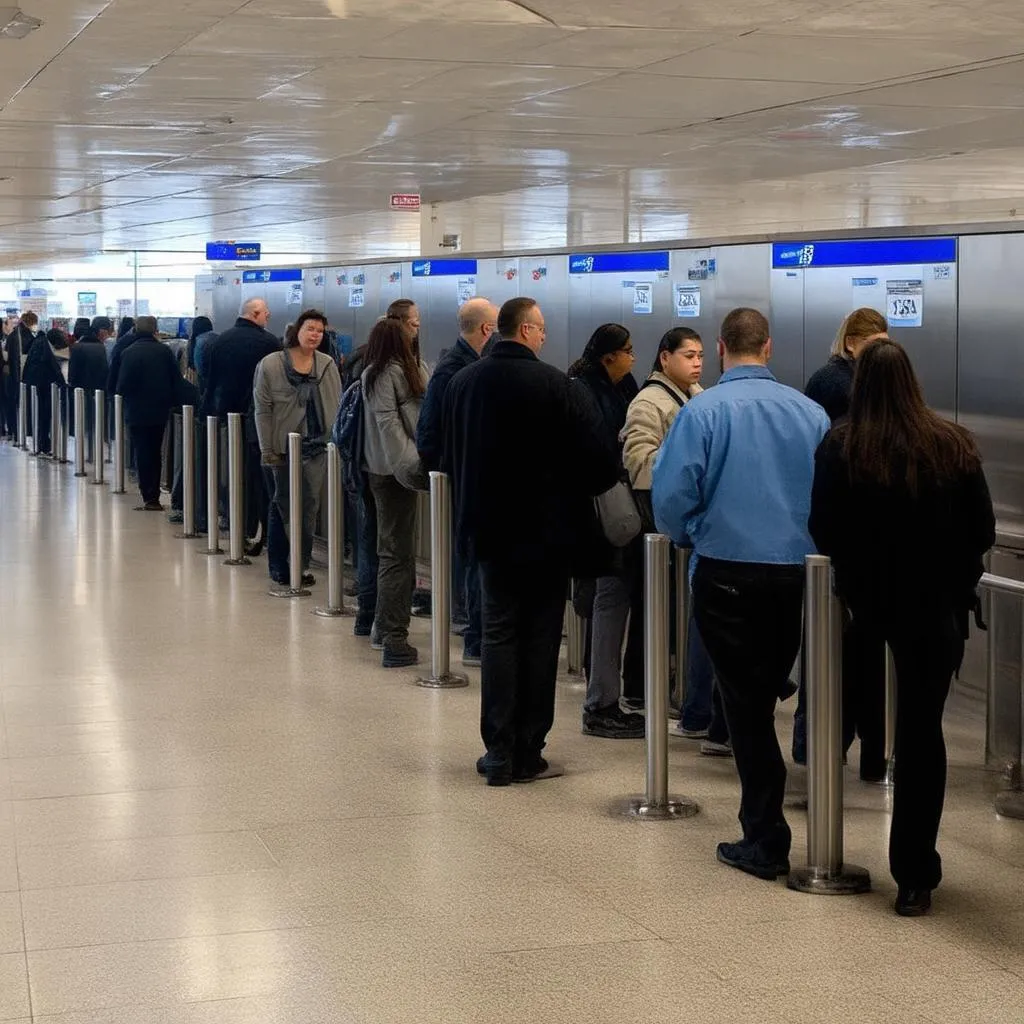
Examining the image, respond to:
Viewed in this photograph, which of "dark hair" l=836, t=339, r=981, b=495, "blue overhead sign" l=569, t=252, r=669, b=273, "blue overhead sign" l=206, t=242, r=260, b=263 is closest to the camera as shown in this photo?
"dark hair" l=836, t=339, r=981, b=495

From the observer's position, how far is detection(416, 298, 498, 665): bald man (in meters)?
7.33

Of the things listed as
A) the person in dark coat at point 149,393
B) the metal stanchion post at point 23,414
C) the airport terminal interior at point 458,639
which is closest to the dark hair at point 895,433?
the airport terminal interior at point 458,639

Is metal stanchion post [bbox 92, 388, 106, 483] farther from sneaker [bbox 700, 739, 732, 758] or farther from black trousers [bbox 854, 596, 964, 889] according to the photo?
black trousers [bbox 854, 596, 964, 889]

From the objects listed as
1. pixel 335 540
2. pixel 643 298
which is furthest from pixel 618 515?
pixel 643 298

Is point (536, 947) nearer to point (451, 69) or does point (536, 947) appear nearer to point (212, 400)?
point (451, 69)

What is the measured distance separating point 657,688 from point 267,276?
10.4m

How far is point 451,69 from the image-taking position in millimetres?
9672

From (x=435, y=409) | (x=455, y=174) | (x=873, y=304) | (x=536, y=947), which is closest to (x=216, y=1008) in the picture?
(x=536, y=947)

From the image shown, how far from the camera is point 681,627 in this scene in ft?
24.0

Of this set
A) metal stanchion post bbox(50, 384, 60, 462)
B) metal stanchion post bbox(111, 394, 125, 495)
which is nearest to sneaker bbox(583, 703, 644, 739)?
metal stanchion post bbox(111, 394, 125, 495)

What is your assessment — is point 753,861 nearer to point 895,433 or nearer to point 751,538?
point 751,538

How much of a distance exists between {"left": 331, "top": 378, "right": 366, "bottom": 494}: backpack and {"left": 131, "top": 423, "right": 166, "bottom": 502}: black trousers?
21.0 feet

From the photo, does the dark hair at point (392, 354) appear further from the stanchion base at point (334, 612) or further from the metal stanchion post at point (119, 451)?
the metal stanchion post at point (119, 451)

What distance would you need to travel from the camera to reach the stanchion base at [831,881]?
16.1ft
